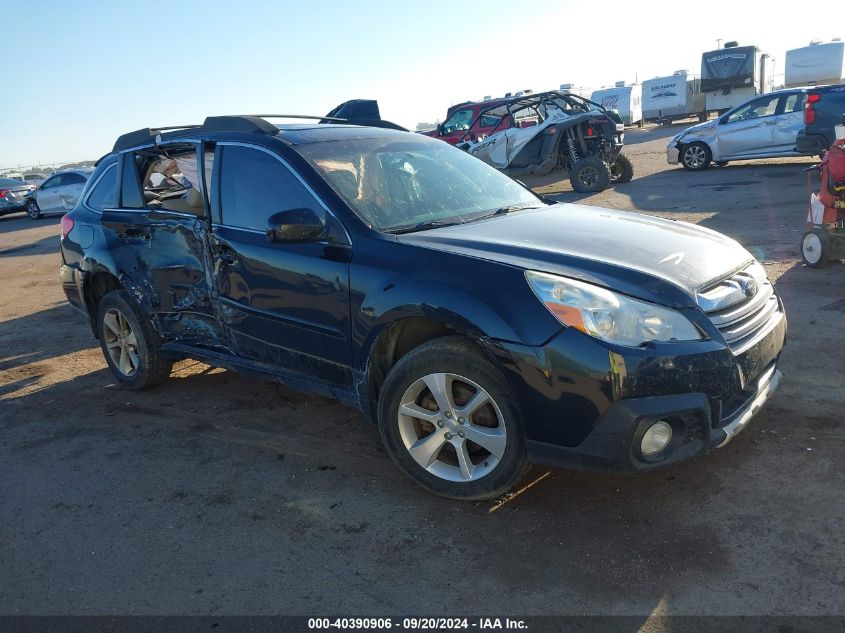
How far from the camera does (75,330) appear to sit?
743 cm

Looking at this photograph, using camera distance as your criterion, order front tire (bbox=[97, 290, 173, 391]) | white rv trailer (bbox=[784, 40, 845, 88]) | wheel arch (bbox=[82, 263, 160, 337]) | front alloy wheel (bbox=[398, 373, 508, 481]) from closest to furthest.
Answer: front alloy wheel (bbox=[398, 373, 508, 481]), wheel arch (bbox=[82, 263, 160, 337]), front tire (bbox=[97, 290, 173, 391]), white rv trailer (bbox=[784, 40, 845, 88])

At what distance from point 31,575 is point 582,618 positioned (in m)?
2.31

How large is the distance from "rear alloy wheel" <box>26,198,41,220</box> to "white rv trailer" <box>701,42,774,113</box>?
27.5 metres

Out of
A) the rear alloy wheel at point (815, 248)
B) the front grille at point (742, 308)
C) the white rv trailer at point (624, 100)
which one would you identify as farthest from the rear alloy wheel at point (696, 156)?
the white rv trailer at point (624, 100)

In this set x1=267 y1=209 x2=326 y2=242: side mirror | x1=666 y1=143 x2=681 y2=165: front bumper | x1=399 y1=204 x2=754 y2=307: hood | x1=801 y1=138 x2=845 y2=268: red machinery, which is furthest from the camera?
x1=666 y1=143 x2=681 y2=165: front bumper

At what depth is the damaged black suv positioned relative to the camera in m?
2.91

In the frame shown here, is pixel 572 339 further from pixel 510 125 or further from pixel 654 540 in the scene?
pixel 510 125

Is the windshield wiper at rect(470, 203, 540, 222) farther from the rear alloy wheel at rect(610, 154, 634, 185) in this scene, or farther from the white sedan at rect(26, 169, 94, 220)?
the white sedan at rect(26, 169, 94, 220)

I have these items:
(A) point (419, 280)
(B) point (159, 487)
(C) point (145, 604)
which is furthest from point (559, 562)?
(B) point (159, 487)

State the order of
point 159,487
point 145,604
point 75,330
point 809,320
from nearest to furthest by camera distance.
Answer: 1. point 145,604
2. point 159,487
3. point 809,320
4. point 75,330

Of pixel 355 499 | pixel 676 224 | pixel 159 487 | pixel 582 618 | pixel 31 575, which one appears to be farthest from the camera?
pixel 676 224

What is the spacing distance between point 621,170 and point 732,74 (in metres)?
19.5

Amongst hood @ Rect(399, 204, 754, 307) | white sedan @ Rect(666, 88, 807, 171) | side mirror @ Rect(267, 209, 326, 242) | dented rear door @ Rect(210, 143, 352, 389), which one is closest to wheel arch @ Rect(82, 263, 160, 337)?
dented rear door @ Rect(210, 143, 352, 389)

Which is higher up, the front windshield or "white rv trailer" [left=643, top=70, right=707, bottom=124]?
the front windshield
